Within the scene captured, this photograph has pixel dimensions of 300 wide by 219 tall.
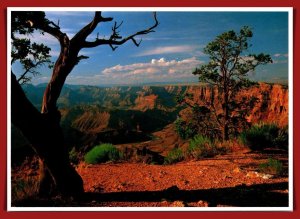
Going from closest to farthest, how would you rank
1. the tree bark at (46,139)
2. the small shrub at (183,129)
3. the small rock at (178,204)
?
the tree bark at (46,139), the small rock at (178,204), the small shrub at (183,129)

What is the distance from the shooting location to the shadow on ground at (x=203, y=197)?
6.16m

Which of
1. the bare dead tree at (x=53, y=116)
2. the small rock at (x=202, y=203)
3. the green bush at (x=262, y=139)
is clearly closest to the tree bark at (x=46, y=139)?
the bare dead tree at (x=53, y=116)

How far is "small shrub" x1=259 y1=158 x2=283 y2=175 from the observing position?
7.68 m

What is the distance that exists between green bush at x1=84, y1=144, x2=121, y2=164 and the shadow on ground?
3992 mm

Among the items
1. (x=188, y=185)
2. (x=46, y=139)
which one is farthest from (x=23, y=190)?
(x=188, y=185)

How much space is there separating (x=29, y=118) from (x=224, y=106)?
39.4 ft

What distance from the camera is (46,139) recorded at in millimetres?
6027

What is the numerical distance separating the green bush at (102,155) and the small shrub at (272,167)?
450cm

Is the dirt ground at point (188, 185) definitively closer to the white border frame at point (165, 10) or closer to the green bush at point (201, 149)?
the white border frame at point (165, 10)

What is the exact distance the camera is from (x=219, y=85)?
649 inches

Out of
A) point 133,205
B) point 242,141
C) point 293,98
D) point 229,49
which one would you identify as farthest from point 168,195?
point 229,49

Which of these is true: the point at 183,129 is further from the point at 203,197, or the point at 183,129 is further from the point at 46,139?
the point at 46,139

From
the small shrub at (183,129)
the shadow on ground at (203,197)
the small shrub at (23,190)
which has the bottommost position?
the shadow on ground at (203,197)

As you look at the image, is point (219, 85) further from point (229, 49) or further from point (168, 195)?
point (168, 195)
